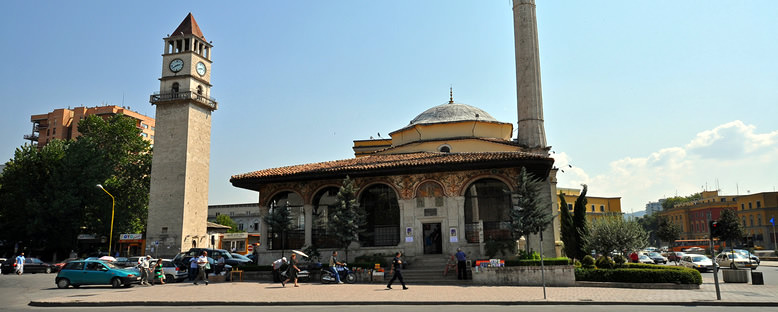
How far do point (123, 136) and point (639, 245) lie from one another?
41.5 meters

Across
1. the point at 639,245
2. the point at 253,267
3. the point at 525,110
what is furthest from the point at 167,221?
the point at 639,245

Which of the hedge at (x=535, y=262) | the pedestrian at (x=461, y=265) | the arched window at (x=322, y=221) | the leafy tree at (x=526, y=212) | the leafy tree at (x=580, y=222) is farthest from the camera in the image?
the leafy tree at (x=580, y=222)

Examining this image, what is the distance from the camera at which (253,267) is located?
877 inches

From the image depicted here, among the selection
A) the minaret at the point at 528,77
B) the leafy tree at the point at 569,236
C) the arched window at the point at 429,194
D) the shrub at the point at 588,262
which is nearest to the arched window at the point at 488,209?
the arched window at the point at 429,194

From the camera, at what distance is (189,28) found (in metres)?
44.5

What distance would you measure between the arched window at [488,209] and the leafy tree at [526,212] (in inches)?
26.4

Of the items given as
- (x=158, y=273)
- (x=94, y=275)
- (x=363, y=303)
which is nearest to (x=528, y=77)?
(x=363, y=303)

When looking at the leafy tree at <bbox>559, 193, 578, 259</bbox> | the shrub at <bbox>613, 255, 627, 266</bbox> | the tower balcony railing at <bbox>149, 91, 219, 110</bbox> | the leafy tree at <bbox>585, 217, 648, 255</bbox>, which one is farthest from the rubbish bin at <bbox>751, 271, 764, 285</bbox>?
the tower balcony railing at <bbox>149, 91, 219, 110</bbox>

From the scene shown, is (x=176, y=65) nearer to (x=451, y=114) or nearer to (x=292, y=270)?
(x=451, y=114)

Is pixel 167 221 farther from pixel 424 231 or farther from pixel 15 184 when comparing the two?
pixel 424 231

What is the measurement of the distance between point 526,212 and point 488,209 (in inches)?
193

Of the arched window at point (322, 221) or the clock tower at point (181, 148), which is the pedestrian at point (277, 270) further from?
the clock tower at point (181, 148)

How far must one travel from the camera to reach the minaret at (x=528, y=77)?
96.0ft

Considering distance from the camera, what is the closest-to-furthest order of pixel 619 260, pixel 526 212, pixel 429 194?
pixel 526 212, pixel 619 260, pixel 429 194
